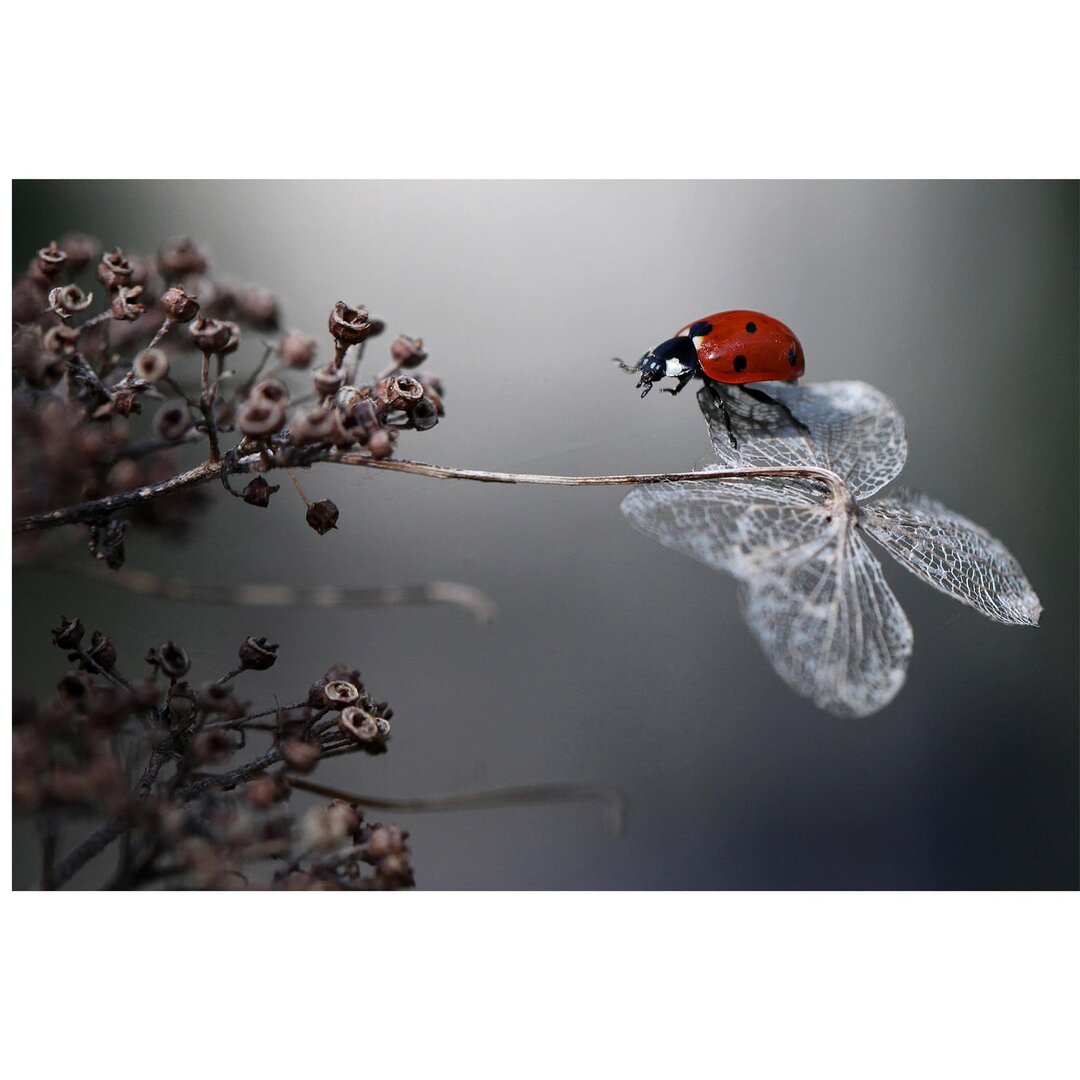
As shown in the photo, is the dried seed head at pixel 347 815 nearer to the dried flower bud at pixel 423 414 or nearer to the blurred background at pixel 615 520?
the blurred background at pixel 615 520

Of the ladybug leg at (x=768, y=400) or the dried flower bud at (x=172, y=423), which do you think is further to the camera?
the ladybug leg at (x=768, y=400)

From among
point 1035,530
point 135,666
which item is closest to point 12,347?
point 135,666

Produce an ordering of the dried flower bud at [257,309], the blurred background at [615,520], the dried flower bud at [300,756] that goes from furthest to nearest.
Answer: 1. the blurred background at [615,520]
2. the dried flower bud at [257,309]
3. the dried flower bud at [300,756]

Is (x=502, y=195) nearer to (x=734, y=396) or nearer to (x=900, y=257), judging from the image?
(x=734, y=396)

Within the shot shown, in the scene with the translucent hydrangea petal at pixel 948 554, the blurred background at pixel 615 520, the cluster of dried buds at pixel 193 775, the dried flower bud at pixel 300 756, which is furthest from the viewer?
the blurred background at pixel 615 520

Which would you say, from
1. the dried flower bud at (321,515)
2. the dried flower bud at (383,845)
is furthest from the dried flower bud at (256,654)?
the dried flower bud at (383,845)

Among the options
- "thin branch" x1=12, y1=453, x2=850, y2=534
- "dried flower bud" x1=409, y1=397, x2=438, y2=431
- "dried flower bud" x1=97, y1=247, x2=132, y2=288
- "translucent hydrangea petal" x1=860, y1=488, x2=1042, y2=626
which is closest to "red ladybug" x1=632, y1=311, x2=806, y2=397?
"translucent hydrangea petal" x1=860, y1=488, x2=1042, y2=626

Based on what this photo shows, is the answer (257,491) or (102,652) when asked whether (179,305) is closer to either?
(257,491)

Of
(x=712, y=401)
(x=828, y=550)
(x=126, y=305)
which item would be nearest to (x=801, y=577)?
(x=828, y=550)
